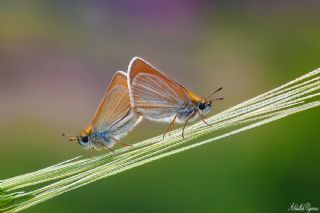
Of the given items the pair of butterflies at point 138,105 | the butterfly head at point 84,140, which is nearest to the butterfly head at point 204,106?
the pair of butterflies at point 138,105

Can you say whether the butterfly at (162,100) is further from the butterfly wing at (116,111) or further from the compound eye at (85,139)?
the compound eye at (85,139)

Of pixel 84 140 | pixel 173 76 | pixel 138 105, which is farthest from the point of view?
pixel 173 76

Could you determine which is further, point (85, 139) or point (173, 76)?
point (173, 76)

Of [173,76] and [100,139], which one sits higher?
[173,76]

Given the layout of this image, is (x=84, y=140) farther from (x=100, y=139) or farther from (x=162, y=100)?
(x=162, y=100)

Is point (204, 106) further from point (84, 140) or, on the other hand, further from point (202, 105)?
point (84, 140)

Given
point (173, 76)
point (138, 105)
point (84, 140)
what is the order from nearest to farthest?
point (138, 105) < point (84, 140) < point (173, 76)

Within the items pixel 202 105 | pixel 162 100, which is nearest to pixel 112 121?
pixel 162 100
